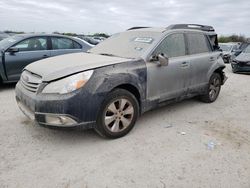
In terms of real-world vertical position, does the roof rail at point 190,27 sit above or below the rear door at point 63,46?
above

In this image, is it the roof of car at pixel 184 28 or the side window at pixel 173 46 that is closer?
the side window at pixel 173 46

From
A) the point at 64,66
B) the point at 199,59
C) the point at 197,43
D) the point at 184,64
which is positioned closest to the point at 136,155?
the point at 64,66

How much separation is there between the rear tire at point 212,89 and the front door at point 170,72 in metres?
1.04

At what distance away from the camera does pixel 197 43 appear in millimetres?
5215

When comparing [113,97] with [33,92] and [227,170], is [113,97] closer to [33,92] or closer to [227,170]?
[33,92]

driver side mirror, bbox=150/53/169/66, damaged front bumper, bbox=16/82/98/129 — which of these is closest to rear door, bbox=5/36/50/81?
damaged front bumper, bbox=16/82/98/129

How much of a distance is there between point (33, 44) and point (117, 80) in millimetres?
4204

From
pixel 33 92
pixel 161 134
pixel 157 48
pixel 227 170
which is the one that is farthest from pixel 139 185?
pixel 157 48

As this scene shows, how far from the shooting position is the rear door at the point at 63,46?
23.2 ft

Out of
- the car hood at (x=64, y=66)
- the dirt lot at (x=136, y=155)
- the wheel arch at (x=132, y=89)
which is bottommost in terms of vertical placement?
the dirt lot at (x=136, y=155)

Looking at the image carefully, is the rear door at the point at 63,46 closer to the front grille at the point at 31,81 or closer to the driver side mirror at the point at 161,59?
the front grille at the point at 31,81

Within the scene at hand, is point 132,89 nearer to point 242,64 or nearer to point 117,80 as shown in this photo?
point 117,80

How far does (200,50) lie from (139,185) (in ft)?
11.6

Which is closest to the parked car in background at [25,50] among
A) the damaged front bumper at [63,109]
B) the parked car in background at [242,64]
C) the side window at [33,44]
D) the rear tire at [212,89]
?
the side window at [33,44]
